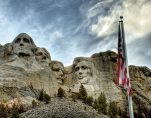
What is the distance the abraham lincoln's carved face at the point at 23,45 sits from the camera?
66412mm

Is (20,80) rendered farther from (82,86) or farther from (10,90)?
(82,86)

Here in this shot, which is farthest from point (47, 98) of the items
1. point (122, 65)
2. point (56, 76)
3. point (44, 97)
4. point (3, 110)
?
point (122, 65)

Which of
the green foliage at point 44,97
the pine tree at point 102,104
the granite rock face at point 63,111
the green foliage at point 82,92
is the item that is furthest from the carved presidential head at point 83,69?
the granite rock face at point 63,111

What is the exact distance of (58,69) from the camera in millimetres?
72125

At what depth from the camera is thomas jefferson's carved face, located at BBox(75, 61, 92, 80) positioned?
70.6 m

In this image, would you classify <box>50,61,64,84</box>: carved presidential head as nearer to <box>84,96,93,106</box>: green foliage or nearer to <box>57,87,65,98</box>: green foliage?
<box>57,87,65,98</box>: green foliage

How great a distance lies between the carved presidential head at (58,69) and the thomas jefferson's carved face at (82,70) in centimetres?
230

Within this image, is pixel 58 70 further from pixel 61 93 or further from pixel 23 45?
pixel 61 93

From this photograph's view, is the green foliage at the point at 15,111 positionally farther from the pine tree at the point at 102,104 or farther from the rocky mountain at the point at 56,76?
the pine tree at the point at 102,104

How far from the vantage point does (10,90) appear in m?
58.1

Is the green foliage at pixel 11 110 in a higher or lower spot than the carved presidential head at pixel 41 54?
lower

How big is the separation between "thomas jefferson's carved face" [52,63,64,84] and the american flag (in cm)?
3679

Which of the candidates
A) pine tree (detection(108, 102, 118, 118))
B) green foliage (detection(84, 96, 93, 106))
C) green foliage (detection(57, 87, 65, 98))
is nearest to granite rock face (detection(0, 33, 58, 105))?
green foliage (detection(57, 87, 65, 98))

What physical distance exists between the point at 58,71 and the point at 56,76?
1500 mm
